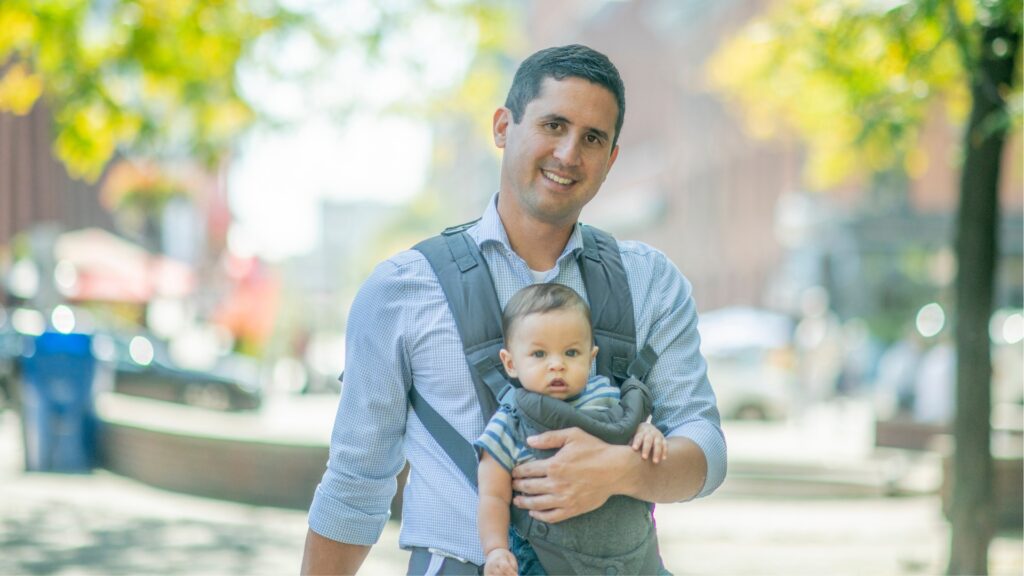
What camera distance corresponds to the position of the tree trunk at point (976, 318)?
899 centimetres

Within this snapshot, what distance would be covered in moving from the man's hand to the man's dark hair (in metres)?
0.64

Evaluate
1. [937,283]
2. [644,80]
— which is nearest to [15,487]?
[937,283]

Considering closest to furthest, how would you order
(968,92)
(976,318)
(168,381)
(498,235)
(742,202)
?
(498,235), (976,318), (968,92), (168,381), (742,202)

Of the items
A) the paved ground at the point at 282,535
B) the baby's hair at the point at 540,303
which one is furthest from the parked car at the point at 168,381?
the baby's hair at the point at 540,303

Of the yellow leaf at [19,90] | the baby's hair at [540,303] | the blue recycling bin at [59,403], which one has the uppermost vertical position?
the yellow leaf at [19,90]

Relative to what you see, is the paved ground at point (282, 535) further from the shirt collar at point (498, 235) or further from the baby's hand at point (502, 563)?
the baby's hand at point (502, 563)

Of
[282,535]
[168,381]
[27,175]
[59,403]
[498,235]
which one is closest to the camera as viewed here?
[498,235]

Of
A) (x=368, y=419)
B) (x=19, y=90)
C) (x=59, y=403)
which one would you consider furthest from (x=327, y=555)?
(x=59, y=403)

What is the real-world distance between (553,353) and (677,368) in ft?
1.16

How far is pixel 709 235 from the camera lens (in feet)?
200

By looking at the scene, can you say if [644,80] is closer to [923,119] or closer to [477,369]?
[923,119]

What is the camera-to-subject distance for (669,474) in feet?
9.15

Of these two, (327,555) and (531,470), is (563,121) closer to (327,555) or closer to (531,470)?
(531,470)

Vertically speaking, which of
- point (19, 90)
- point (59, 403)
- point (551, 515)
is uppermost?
point (19, 90)
